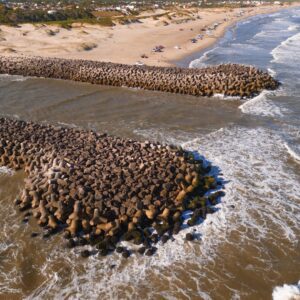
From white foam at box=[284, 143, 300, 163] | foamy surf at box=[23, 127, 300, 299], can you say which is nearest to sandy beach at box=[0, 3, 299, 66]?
white foam at box=[284, 143, 300, 163]

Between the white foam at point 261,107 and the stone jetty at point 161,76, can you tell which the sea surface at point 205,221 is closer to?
the white foam at point 261,107

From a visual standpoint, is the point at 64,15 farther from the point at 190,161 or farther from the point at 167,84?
the point at 190,161

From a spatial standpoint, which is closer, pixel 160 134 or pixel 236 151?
pixel 236 151

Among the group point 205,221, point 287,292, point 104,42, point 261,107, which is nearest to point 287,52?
point 104,42

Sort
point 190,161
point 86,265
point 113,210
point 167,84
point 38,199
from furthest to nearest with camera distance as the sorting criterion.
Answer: point 167,84 → point 190,161 → point 38,199 → point 113,210 → point 86,265

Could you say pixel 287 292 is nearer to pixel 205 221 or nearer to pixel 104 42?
pixel 205 221

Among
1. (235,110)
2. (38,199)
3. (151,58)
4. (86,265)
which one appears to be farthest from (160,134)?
(151,58)

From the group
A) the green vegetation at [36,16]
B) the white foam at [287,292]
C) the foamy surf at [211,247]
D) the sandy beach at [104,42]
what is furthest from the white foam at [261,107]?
the green vegetation at [36,16]
